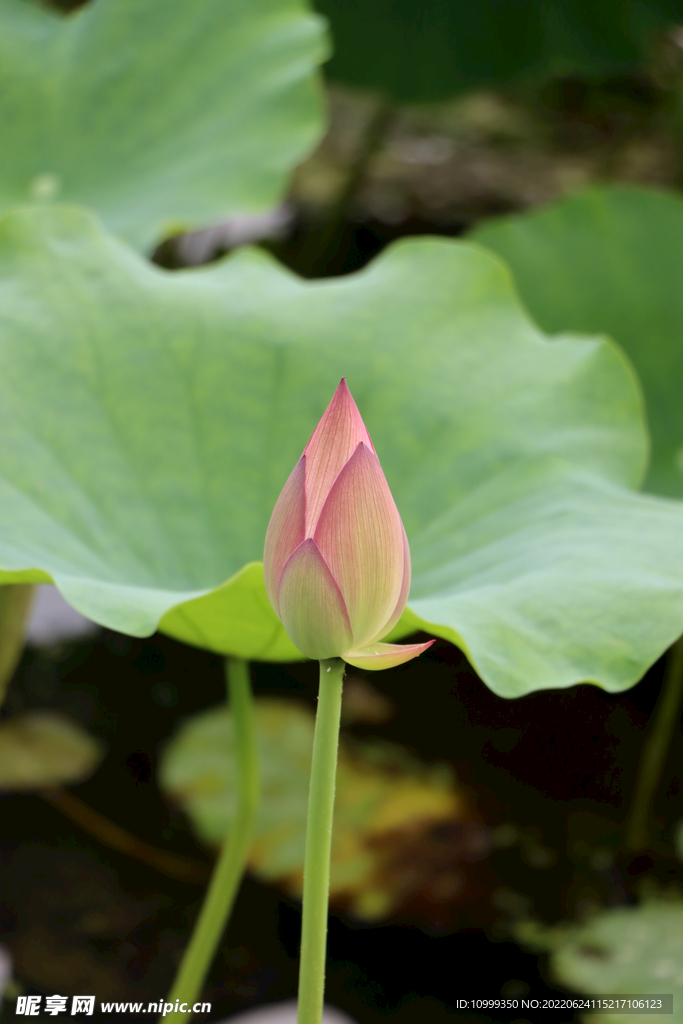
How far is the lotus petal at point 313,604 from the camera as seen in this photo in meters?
0.46

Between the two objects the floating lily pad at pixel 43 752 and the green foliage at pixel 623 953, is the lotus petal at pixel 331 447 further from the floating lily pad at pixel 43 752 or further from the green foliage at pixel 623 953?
the floating lily pad at pixel 43 752

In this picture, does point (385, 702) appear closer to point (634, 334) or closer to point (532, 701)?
point (532, 701)

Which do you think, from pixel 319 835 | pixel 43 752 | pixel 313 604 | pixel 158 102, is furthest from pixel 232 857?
pixel 158 102

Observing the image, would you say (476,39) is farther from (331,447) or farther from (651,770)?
(331,447)

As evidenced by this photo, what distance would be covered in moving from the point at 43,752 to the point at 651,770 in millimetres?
921

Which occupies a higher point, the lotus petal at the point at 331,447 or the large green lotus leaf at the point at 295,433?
the lotus petal at the point at 331,447

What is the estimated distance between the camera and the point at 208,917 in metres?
0.79

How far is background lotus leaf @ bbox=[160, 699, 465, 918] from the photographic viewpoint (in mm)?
1176

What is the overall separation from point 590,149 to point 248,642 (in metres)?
2.47

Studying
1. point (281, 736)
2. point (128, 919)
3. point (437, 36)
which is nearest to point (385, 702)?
point (281, 736)

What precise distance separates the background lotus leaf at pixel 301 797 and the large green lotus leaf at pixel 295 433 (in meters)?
0.55

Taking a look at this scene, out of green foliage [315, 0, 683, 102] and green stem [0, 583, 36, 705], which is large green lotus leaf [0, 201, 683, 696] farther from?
green foliage [315, 0, 683, 102]

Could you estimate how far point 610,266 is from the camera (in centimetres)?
137

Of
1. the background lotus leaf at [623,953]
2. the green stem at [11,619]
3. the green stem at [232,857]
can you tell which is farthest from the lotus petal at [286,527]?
the background lotus leaf at [623,953]
